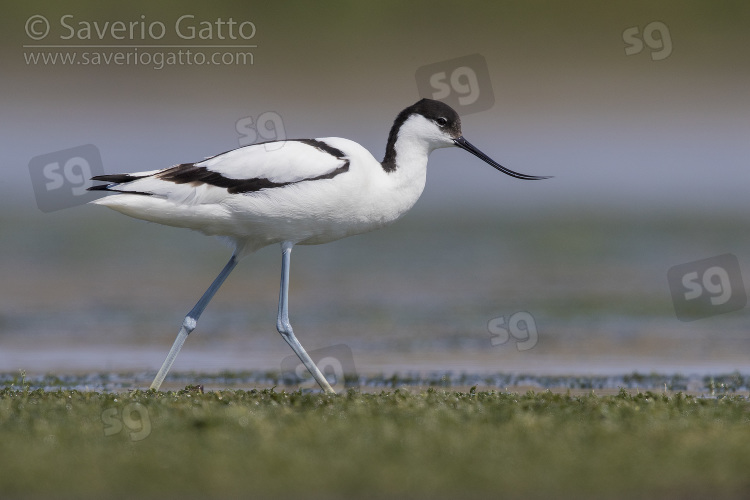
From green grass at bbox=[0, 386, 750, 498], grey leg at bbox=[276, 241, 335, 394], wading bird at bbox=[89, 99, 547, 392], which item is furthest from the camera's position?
grey leg at bbox=[276, 241, 335, 394]

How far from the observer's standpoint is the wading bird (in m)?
8.19

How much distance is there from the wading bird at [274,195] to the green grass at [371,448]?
1316 millimetres

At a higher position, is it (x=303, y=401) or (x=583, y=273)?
(x=583, y=273)

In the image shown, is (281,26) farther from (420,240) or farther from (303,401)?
(303,401)

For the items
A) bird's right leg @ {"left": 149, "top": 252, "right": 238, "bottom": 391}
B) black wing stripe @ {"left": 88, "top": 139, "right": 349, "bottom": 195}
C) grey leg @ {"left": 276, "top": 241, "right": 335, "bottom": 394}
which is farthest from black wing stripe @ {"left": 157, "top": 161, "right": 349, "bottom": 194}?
bird's right leg @ {"left": 149, "top": 252, "right": 238, "bottom": 391}

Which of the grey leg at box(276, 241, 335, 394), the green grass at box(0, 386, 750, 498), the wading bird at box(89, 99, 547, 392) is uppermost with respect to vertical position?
the wading bird at box(89, 99, 547, 392)

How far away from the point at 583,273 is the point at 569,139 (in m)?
12.4

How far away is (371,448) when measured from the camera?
5.95m

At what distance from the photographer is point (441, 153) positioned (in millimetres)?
27438

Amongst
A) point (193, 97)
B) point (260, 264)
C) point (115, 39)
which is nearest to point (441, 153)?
point (193, 97)

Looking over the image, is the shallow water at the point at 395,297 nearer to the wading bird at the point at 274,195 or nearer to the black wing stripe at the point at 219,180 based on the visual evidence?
the wading bird at the point at 274,195

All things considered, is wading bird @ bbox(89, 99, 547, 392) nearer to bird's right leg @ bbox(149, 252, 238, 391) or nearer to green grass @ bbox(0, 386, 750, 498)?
bird's right leg @ bbox(149, 252, 238, 391)

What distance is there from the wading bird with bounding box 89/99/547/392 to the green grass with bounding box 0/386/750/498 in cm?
132

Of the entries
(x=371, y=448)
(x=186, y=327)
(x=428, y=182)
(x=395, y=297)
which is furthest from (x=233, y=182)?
(x=428, y=182)
